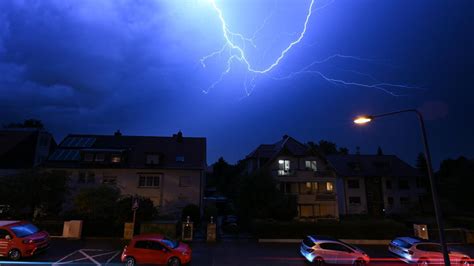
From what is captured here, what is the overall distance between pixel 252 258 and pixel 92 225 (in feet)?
47.0

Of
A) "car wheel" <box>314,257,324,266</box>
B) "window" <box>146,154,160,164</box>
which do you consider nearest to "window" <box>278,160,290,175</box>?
"window" <box>146,154,160,164</box>

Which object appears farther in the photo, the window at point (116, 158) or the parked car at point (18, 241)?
the window at point (116, 158)

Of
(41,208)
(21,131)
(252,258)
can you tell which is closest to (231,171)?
(21,131)

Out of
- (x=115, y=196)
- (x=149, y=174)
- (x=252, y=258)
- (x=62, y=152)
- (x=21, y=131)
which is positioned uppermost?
(x=21, y=131)

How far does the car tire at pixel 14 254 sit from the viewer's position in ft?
50.5

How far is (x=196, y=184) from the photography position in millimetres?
34562

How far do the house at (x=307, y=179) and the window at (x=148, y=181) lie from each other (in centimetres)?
1311

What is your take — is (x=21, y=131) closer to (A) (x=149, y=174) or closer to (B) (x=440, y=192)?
(A) (x=149, y=174)

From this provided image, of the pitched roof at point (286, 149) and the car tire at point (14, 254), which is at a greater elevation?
the pitched roof at point (286, 149)

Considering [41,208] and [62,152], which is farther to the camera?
[62,152]

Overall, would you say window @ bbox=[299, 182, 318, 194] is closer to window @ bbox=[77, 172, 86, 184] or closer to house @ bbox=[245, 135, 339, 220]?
house @ bbox=[245, 135, 339, 220]

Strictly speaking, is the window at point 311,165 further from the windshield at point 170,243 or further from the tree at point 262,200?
the windshield at point 170,243

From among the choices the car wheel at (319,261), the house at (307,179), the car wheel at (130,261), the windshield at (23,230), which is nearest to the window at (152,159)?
the house at (307,179)

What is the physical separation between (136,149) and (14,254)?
22.6 meters
